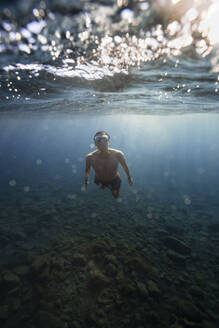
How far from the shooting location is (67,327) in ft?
12.6

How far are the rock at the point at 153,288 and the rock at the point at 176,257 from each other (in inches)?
64.8

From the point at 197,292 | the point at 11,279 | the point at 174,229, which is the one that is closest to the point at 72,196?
the point at 174,229

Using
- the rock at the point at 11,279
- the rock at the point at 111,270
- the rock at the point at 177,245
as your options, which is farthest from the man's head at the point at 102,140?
the rock at the point at 177,245

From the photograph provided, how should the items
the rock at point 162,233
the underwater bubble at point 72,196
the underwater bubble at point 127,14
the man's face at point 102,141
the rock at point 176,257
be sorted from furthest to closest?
the underwater bubble at point 72,196, the rock at point 162,233, the rock at point 176,257, the man's face at point 102,141, the underwater bubble at point 127,14

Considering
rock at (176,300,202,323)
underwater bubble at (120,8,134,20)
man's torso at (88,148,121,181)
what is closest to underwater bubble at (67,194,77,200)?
man's torso at (88,148,121,181)

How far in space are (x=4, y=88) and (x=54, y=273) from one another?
10.1 meters

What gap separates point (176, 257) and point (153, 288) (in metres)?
2.07

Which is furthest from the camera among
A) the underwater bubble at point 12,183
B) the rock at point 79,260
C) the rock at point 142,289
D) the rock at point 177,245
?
the underwater bubble at point 12,183

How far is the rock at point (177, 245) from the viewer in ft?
22.9

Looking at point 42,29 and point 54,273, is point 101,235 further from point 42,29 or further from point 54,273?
point 42,29

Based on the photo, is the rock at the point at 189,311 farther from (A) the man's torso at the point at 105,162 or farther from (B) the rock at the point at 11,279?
(B) the rock at the point at 11,279

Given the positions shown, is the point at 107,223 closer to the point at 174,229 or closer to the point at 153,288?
the point at 174,229

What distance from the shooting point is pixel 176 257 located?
6.50 metres

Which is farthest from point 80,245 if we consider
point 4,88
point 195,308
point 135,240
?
point 4,88
